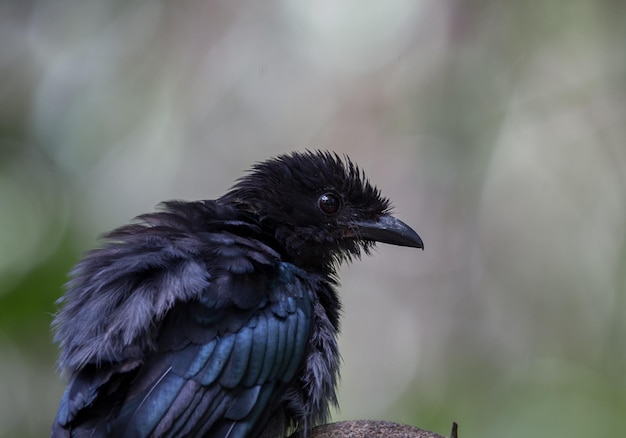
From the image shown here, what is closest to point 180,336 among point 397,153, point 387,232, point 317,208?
point 317,208

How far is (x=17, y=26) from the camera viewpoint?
6.66 meters

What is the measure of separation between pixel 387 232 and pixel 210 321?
4.40 feet

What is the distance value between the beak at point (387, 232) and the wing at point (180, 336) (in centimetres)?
70

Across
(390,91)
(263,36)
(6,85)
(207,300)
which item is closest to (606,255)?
(390,91)

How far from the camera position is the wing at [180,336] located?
3.18 m

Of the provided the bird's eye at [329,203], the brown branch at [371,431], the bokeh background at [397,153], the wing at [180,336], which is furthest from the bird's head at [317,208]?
the bokeh background at [397,153]

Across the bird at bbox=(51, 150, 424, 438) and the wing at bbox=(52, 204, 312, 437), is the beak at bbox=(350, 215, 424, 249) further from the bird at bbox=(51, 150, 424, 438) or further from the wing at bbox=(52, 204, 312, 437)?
the wing at bbox=(52, 204, 312, 437)

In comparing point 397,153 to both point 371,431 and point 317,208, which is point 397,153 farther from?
point 371,431

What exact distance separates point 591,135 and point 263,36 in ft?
9.00

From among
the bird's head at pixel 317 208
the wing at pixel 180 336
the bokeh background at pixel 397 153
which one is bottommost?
the wing at pixel 180 336

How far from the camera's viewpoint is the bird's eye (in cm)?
432

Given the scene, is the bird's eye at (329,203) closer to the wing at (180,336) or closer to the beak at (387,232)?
the beak at (387,232)

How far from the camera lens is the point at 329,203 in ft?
14.2

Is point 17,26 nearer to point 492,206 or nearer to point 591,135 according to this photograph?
point 492,206
